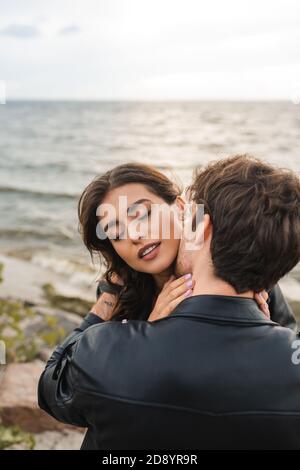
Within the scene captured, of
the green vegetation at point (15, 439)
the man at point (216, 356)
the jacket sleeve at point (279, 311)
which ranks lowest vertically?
the green vegetation at point (15, 439)

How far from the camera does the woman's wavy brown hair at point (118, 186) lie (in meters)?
3.10

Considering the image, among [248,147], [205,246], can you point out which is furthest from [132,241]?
[248,147]

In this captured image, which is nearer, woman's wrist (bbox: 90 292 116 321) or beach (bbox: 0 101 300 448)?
woman's wrist (bbox: 90 292 116 321)

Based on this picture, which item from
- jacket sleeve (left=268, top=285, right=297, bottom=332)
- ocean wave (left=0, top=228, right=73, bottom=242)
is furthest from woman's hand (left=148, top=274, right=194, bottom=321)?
ocean wave (left=0, top=228, right=73, bottom=242)

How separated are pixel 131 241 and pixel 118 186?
357 mm

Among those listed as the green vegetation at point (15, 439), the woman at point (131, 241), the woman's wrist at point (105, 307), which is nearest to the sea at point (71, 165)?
the woman at point (131, 241)

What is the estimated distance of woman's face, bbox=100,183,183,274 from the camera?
114 inches

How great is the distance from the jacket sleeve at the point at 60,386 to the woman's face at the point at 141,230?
828mm

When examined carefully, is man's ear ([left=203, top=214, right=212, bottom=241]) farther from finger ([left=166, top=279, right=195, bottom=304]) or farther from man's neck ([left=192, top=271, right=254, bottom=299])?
finger ([left=166, top=279, right=195, bottom=304])

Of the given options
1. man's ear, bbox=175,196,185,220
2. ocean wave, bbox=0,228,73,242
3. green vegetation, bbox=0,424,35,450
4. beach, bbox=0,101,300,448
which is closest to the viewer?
man's ear, bbox=175,196,185,220

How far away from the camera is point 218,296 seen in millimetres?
1811

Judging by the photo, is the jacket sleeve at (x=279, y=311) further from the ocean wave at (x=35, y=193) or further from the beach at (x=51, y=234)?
the ocean wave at (x=35, y=193)

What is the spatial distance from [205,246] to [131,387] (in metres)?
0.55

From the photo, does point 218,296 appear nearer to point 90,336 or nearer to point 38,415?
point 90,336
